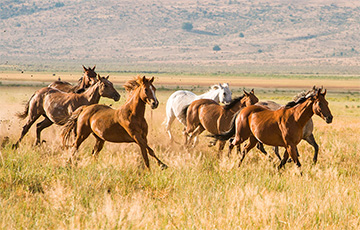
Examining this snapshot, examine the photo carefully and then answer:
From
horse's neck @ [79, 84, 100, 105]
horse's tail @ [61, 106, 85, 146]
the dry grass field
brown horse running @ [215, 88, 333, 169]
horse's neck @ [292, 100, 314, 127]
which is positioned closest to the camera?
the dry grass field

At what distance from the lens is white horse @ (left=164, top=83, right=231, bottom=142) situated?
15.5m

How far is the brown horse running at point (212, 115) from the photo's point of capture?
501 inches

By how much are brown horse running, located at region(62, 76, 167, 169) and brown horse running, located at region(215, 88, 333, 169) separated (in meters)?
1.77

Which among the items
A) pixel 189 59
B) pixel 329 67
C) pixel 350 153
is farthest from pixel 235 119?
pixel 189 59

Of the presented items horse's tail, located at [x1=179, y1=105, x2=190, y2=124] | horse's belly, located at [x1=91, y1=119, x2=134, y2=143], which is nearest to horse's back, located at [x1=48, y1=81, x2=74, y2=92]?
horse's tail, located at [x1=179, y1=105, x2=190, y2=124]

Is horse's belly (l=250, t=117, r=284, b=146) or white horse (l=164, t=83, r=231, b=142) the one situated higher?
horse's belly (l=250, t=117, r=284, b=146)

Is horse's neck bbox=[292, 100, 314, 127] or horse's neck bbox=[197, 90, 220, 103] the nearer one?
horse's neck bbox=[292, 100, 314, 127]

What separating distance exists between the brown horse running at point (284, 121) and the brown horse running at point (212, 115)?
1.98 m

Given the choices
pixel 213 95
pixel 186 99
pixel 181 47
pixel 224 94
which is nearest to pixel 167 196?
pixel 224 94

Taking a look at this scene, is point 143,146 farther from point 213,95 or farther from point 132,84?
point 213,95

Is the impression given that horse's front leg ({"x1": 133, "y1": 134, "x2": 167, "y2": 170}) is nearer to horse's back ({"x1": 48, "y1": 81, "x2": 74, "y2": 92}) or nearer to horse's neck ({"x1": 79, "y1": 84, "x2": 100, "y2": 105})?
horse's neck ({"x1": 79, "y1": 84, "x2": 100, "y2": 105})

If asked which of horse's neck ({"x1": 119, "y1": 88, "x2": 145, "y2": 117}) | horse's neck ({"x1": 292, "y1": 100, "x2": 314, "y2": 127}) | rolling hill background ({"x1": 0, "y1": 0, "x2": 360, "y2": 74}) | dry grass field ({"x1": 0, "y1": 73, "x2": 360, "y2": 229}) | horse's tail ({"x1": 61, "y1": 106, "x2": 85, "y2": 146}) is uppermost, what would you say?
horse's neck ({"x1": 292, "y1": 100, "x2": 314, "y2": 127})

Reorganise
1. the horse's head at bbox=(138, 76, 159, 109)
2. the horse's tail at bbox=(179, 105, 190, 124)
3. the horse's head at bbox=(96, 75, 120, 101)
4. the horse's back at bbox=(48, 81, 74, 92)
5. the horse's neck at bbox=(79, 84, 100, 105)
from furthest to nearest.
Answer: the horse's back at bbox=(48, 81, 74, 92)
the horse's tail at bbox=(179, 105, 190, 124)
the horse's neck at bbox=(79, 84, 100, 105)
the horse's head at bbox=(96, 75, 120, 101)
the horse's head at bbox=(138, 76, 159, 109)

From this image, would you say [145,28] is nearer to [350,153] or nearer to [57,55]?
[57,55]
